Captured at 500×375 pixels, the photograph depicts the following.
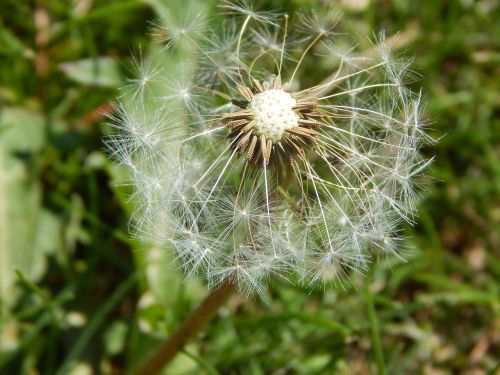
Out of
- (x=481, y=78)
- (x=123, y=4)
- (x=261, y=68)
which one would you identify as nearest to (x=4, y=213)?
(x=123, y=4)

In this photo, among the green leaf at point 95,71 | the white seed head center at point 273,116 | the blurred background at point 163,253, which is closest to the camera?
the white seed head center at point 273,116

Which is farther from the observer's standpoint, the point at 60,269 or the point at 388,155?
the point at 60,269

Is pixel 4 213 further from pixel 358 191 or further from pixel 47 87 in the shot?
pixel 358 191

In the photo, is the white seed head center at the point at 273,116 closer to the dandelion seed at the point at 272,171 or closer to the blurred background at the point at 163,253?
the dandelion seed at the point at 272,171

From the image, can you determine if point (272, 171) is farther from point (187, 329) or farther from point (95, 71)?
point (95, 71)

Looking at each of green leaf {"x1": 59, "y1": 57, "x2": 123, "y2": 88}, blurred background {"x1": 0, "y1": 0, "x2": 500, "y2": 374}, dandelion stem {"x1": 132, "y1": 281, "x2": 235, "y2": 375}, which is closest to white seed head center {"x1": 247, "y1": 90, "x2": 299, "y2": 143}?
dandelion stem {"x1": 132, "y1": 281, "x2": 235, "y2": 375}

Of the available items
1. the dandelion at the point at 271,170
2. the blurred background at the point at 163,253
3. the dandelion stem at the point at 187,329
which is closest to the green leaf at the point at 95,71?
the blurred background at the point at 163,253

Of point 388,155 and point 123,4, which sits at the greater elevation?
point 123,4
